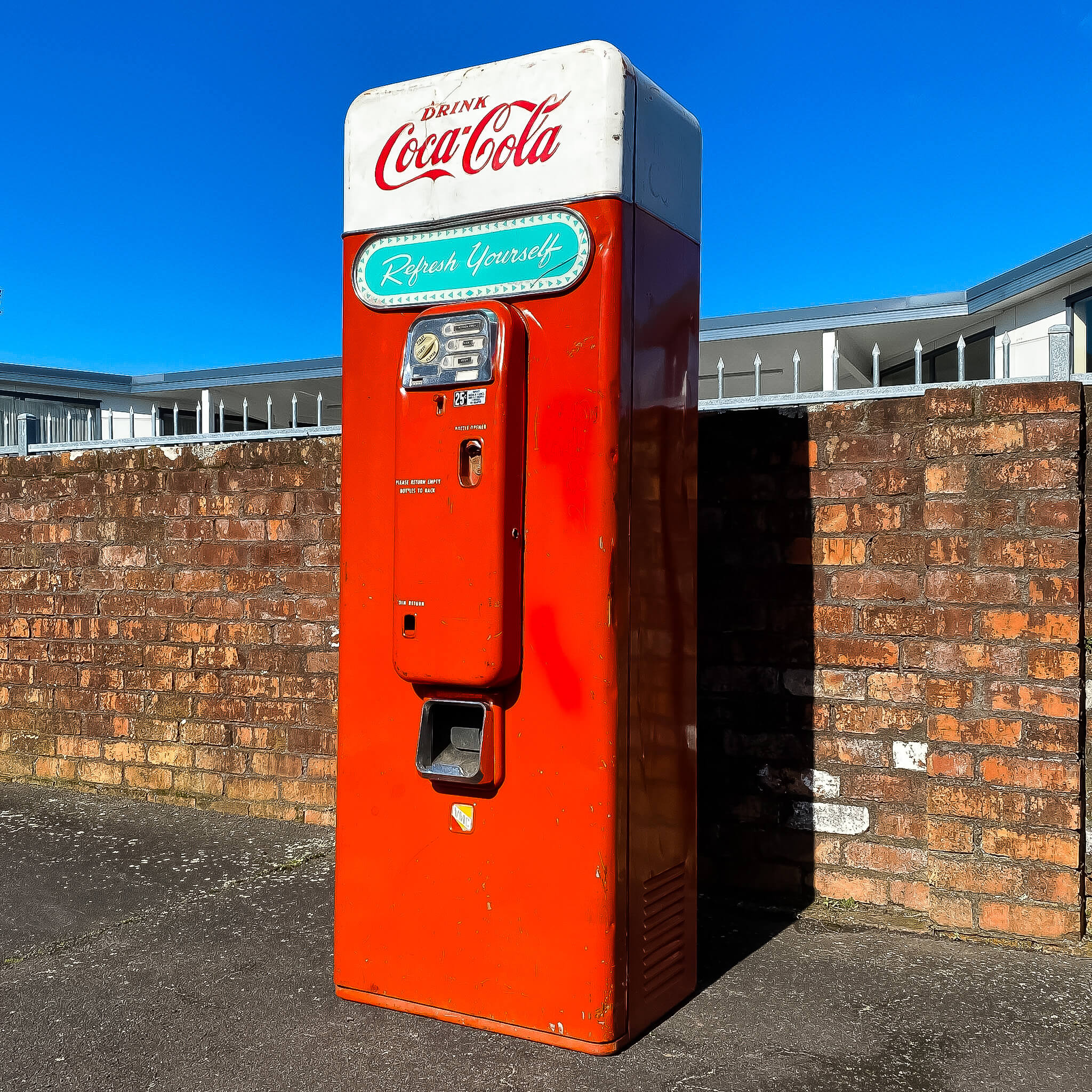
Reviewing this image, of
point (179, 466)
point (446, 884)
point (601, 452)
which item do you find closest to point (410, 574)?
point (601, 452)

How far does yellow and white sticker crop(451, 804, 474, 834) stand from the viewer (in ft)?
10.3

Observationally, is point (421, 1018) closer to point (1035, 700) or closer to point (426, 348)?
point (426, 348)

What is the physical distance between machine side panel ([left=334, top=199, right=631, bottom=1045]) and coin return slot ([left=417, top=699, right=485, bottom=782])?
0.19ft

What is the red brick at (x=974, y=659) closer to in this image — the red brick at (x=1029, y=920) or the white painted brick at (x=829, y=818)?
the white painted brick at (x=829, y=818)

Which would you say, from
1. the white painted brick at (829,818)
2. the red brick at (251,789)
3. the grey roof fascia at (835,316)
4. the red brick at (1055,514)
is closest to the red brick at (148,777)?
the red brick at (251,789)

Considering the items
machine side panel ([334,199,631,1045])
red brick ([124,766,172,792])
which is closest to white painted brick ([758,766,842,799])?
machine side panel ([334,199,631,1045])

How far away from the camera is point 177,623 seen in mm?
5727

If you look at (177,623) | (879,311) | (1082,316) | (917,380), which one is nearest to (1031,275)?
(1082,316)

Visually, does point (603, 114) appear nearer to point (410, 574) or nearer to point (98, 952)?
point (410, 574)

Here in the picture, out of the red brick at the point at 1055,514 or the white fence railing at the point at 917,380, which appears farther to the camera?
the white fence railing at the point at 917,380

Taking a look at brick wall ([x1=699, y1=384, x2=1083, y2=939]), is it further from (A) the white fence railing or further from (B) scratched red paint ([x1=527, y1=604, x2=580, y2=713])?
(B) scratched red paint ([x1=527, y1=604, x2=580, y2=713])

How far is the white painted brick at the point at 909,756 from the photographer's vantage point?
12.9ft

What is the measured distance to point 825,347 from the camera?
12352 mm

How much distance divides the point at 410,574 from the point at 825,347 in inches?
402
